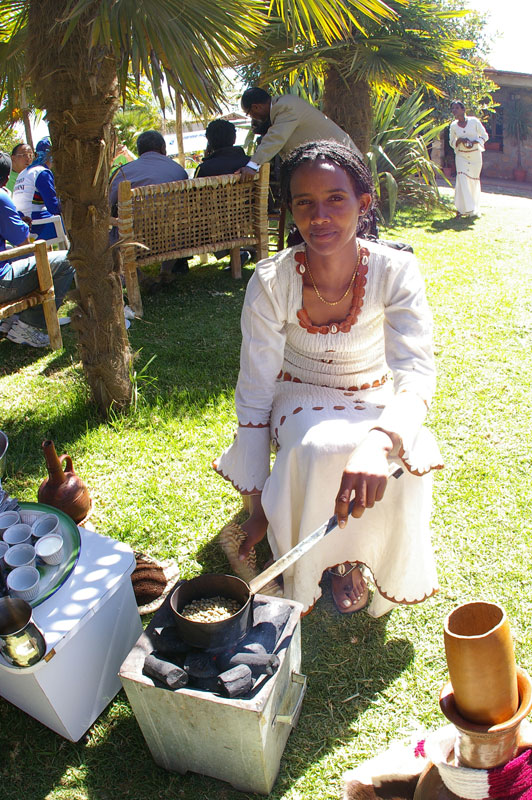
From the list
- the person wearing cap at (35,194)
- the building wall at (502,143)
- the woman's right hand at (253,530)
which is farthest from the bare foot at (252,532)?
the building wall at (502,143)

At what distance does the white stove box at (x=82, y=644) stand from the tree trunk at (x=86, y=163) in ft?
5.83

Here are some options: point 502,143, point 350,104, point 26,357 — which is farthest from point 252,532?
point 502,143

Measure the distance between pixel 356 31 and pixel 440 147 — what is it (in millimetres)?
14469

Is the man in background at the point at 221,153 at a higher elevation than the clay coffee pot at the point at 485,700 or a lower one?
higher

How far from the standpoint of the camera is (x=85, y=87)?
3416 mm

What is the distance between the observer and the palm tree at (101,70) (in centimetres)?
306

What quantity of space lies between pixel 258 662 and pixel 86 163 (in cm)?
278

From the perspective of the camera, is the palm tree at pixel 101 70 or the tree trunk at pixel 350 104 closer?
the palm tree at pixel 101 70

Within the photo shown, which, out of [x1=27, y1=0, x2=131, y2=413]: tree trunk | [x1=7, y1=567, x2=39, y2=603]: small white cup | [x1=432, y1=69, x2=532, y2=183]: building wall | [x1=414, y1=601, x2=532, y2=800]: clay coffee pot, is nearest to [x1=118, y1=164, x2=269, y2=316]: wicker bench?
[x1=27, y1=0, x2=131, y2=413]: tree trunk

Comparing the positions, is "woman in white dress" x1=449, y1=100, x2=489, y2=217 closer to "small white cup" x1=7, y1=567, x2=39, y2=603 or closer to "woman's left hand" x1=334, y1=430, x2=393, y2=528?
"woman's left hand" x1=334, y1=430, x2=393, y2=528

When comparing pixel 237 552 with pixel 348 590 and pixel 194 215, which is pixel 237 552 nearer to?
pixel 348 590

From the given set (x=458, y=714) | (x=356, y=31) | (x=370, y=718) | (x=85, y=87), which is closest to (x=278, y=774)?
(x=370, y=718)

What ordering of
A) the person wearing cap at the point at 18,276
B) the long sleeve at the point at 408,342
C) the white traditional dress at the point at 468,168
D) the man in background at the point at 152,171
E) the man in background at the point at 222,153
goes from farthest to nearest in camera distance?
the white traditional dress at the point at 468,168 < the man in background at the point at 222,153 < the man in background at the point at 152,171 < the person wearing cap at the point at 18,276 < the long sleeve at the point at 408,342

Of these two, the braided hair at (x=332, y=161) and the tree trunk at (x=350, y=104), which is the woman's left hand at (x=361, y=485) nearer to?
the braided hair at (x=332, y=161)
